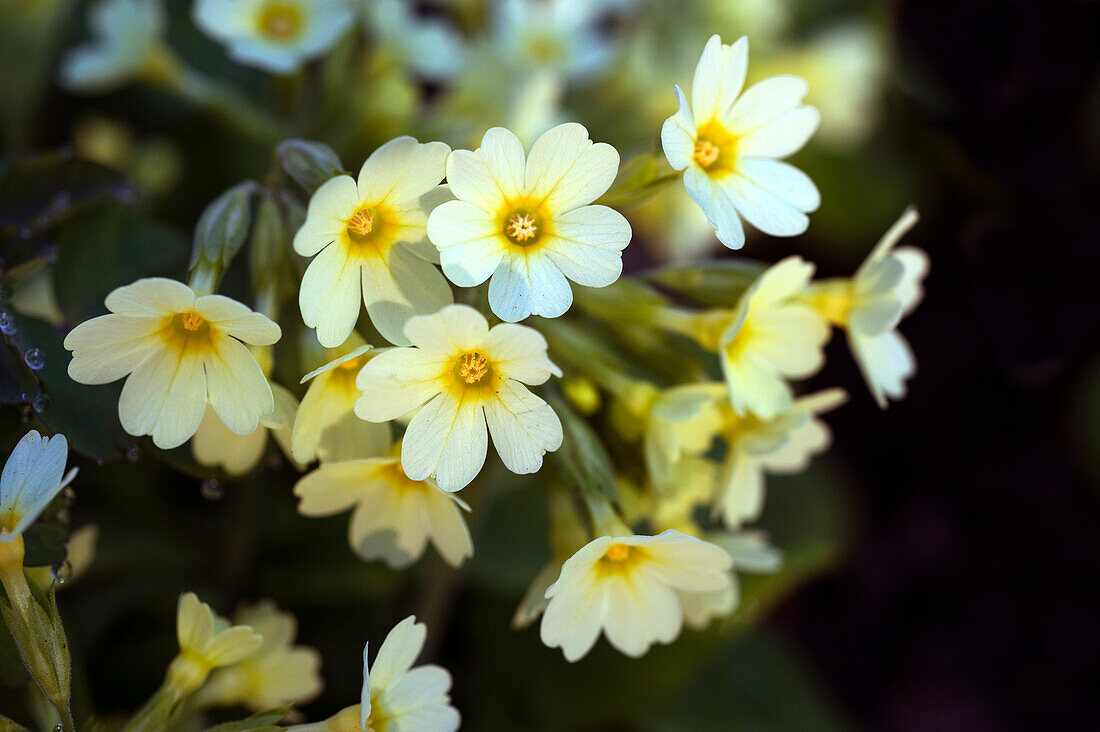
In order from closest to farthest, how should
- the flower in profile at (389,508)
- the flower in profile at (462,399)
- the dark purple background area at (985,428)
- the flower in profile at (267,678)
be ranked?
the flower in profile at (462,399) < the flower in profile at (389,508) < the flower in profile at (267,678) < the dark purple background area at (985,428)

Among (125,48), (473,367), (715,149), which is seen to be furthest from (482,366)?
(125,48)

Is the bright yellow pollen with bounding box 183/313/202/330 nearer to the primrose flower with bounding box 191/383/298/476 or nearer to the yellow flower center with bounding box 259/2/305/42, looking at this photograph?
the primrose flower with bounding box 191/383/298/476

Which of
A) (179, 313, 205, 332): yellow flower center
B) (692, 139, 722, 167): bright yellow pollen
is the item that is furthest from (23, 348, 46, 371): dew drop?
(692, 139, 722, 167): bright yellow pollen

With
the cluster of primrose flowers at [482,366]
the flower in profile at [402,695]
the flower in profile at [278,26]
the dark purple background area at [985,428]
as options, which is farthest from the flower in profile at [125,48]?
the dark purple background area at [985,428]

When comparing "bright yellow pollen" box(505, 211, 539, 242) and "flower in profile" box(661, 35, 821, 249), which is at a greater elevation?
"flower in profile" box(661, 35, 821, 249)

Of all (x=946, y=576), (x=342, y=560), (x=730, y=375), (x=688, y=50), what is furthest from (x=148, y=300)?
(x=946, y=576)

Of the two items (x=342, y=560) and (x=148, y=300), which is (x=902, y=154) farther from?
(x=148, y=300)

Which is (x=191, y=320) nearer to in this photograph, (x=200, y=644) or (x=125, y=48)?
(x=200, y=644)

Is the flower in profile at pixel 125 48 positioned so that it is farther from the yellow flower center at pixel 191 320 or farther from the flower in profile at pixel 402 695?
the flower in profile at pixel 402 695
